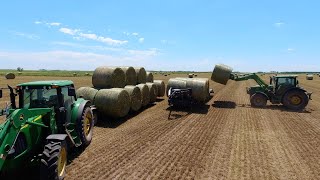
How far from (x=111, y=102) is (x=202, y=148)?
5205 mm

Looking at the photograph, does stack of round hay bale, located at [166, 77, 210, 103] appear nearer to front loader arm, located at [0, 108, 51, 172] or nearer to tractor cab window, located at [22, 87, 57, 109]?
tractor cab window, located at [22, 87, 57, 109]

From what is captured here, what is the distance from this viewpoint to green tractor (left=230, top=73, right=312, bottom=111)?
19.4 m

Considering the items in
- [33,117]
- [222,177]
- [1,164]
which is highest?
[33,117]

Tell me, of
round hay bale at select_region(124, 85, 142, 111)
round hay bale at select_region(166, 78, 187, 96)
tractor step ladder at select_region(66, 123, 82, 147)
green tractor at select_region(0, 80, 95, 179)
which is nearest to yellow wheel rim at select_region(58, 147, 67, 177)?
green tractor at select_region(0, 80, 95, 179)

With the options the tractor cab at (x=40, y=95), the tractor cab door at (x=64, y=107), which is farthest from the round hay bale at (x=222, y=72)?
the tractor cab at (x=40, y=95)

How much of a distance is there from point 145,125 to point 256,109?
849 cm

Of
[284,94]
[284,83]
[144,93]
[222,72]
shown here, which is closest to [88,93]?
[144,93]

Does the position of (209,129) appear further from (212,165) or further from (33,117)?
(33,117)

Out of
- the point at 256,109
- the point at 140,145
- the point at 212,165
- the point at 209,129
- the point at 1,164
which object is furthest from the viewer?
the point at 256,109

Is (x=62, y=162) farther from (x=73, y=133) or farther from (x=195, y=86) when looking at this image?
(x=195, y=86)

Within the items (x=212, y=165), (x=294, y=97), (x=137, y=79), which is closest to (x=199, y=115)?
(x=137, y=79)

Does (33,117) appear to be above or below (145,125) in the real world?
above

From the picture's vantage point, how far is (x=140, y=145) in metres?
10.7

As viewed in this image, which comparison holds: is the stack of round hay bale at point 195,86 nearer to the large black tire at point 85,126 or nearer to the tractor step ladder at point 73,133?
the large black tire at point 85,126
